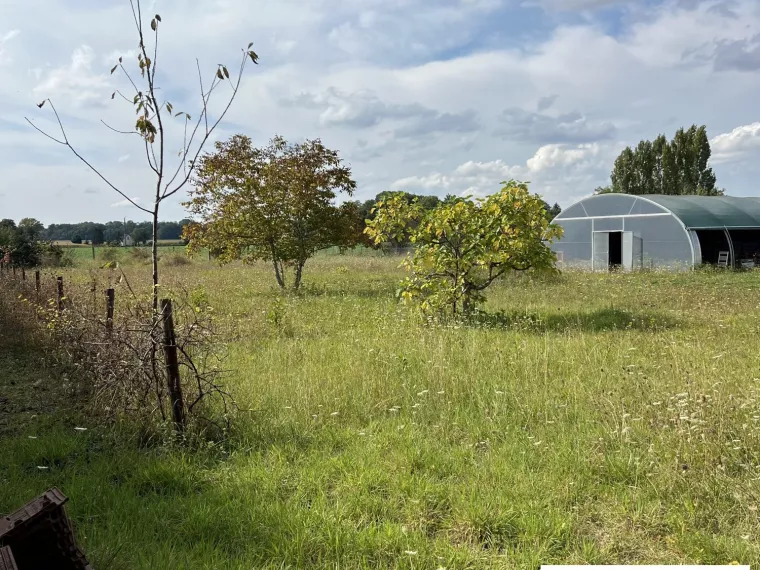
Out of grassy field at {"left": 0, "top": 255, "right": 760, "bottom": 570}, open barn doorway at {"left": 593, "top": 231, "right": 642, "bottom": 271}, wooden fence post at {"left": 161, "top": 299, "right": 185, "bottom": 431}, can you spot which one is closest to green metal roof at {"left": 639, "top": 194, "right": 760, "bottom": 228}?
open barn doorway at {"left": 593, "top": 231, "right": 642, "bottom": 271}

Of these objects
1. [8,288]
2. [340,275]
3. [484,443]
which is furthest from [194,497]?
[340,275]

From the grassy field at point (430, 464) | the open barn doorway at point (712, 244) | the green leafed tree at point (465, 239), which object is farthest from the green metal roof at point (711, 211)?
the grassy field at point (430, 464)

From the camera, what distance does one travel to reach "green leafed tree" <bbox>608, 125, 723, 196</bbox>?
41.1 metres

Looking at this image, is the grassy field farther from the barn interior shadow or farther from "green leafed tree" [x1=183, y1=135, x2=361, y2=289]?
"green leafed tree" [x1=183, y1=135, x2=361, y2=289]

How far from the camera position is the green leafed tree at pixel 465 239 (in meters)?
9.61

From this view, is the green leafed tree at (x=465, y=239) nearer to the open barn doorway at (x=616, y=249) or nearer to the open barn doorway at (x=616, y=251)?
the open barn doorway at (x=616, y=251)

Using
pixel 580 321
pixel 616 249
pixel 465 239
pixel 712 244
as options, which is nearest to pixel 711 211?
pixel 712 244

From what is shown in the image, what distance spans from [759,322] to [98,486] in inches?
383

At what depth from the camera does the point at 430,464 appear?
3.88m

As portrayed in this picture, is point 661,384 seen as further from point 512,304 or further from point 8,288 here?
point 8,288

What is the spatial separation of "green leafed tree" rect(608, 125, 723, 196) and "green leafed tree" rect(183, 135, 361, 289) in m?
33.4

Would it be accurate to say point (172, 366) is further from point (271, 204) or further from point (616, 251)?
point (616, 251)

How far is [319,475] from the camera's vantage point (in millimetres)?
3764

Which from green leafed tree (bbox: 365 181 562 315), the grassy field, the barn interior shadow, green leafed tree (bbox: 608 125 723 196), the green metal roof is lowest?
the grassy field
